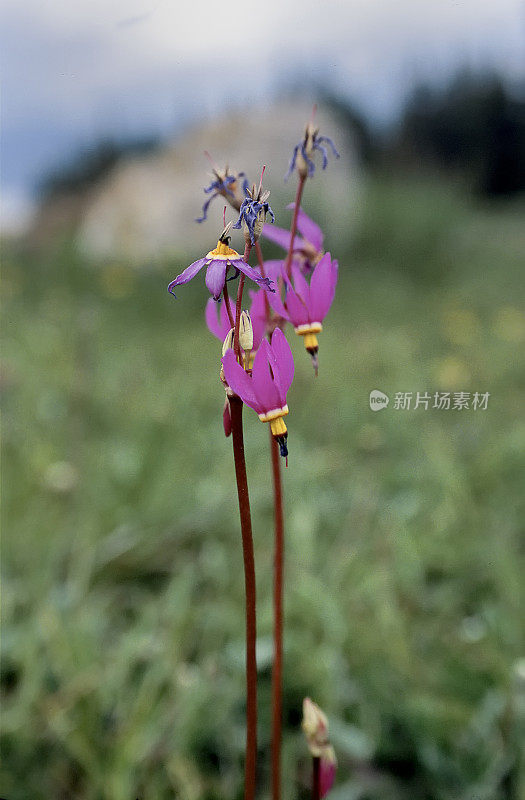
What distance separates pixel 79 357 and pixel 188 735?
1.33m

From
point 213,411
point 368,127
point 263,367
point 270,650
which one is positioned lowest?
point 270,650

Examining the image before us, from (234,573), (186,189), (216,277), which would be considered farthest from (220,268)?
(186,189)

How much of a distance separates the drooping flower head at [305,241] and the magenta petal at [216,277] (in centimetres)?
15

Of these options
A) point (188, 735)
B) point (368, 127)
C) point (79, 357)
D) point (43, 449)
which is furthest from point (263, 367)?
point (368, 127)

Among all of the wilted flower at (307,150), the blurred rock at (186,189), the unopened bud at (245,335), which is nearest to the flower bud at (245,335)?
the unopened bud at (245,335)

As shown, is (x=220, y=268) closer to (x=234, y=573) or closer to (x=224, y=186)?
(x=224, y=186)

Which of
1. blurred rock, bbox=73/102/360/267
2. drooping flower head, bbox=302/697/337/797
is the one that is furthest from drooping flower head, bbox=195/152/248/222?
blurred rock, bbox=73/102/360/267

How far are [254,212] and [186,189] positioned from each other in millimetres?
2930

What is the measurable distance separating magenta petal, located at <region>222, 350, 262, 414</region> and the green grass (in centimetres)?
55

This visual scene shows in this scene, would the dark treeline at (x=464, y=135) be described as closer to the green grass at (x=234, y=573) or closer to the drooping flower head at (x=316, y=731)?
the green grass at (x=234, y=573)

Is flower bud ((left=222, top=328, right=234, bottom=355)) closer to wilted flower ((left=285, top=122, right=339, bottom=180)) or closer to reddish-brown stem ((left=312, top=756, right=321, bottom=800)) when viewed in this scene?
wilted flower ((left=285, top=122, right=339, bottom=180))

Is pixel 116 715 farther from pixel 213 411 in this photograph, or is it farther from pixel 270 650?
pixel 213 411

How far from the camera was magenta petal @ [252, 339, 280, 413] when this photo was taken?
1.38 feet

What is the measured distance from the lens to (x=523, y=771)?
0.83 m
